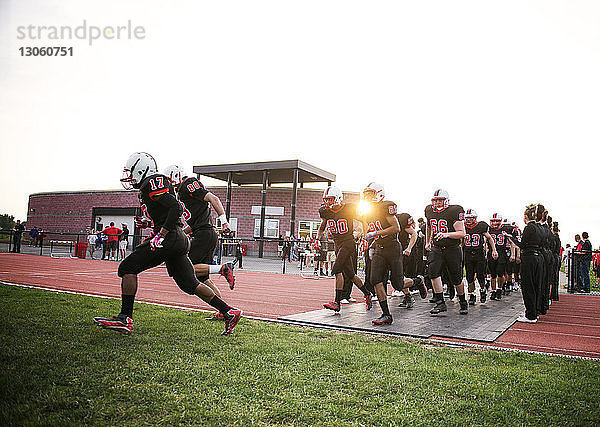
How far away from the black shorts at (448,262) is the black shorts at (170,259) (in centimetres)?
529

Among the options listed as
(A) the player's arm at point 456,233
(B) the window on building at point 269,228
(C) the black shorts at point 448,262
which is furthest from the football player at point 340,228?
(B) the window on building at point 269,228

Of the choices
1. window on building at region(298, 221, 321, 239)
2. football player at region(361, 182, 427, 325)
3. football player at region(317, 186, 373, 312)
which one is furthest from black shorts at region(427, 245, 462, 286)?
window on building at region(298, 221, 321, 239)

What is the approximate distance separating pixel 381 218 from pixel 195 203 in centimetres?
320

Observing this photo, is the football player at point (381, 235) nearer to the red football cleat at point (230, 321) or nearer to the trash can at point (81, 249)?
the red football cleat at point (230, 321)

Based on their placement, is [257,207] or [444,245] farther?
[257,207]

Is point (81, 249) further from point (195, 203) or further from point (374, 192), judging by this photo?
point (374, 192)

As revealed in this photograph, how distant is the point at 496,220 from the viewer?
1372 centimetres

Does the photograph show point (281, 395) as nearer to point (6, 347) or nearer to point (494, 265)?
point (6, 347)

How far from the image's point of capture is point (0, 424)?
9.13ft

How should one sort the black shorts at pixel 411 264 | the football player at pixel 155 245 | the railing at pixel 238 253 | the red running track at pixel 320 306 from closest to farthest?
the football player at pixel 155 245 → the red running track at pixel 320 306 → the black shorts at pixel 411 264 → the railing at pixel 238 253

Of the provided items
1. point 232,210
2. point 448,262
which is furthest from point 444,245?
point 232,210

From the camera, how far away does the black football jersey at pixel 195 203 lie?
24.2 ft

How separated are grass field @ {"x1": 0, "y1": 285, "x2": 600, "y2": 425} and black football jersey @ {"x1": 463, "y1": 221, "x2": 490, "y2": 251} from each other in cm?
650

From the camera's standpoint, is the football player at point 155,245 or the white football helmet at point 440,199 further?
the white football helmet at point 440,199
